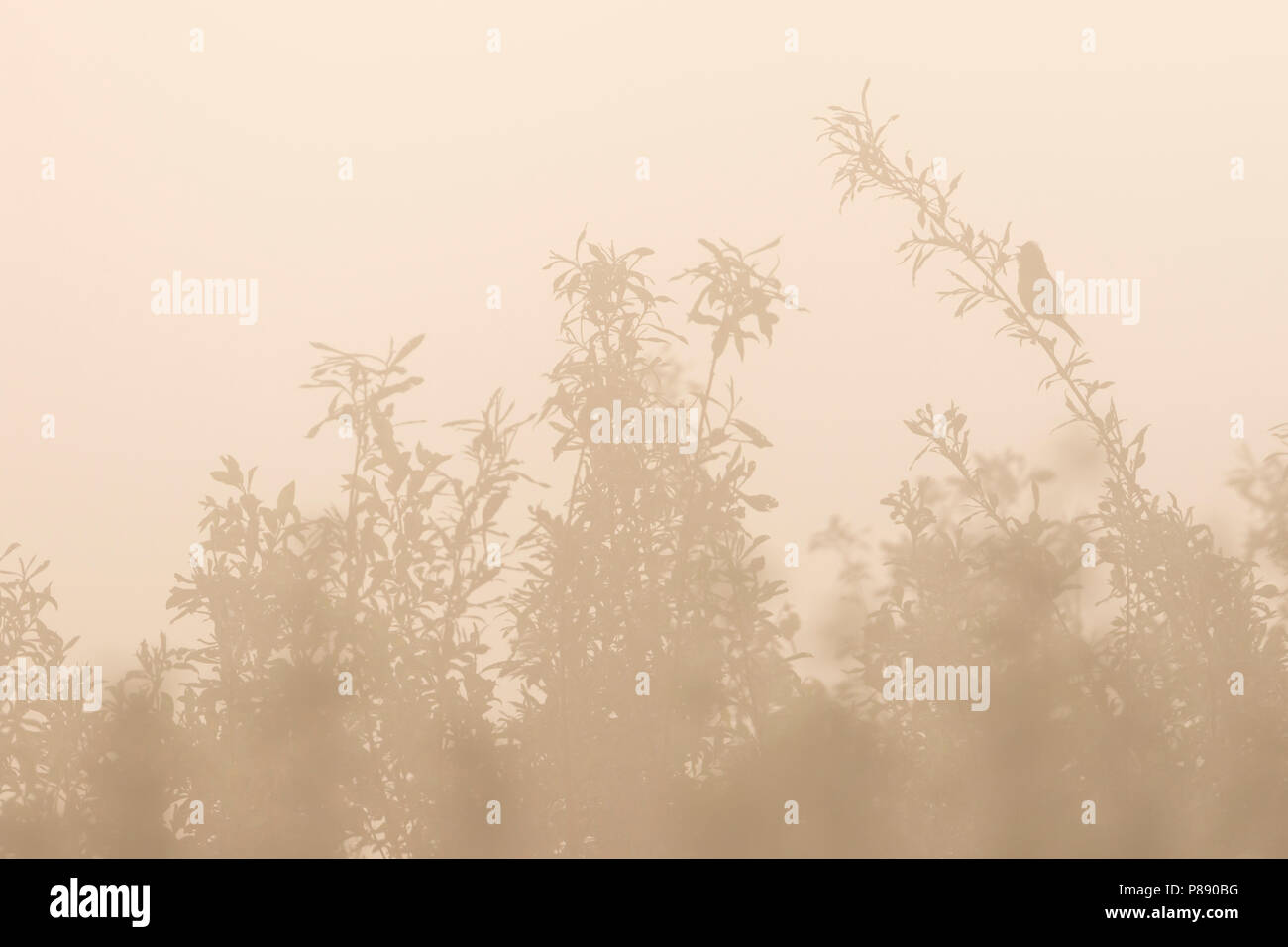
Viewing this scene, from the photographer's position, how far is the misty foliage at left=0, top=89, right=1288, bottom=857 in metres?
3.58

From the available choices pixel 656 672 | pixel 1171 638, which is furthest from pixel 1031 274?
pixel 656 672

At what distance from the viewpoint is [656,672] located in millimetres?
3654

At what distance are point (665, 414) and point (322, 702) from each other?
54.4 inches

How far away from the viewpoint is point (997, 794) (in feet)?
11.7

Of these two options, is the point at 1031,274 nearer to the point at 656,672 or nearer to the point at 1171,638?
the point at 1171,638

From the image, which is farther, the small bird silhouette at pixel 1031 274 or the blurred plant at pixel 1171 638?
the small bird silhouette at pixel 1031 274

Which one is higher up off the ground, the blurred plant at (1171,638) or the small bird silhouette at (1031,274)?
the small bird silhouette at (1031,274)

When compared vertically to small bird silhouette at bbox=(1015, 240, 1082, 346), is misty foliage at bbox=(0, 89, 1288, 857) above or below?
below

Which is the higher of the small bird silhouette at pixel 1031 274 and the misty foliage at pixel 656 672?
the small bird silhouette at pixel 1031 274

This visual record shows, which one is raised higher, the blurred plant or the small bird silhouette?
the small bird silhouette

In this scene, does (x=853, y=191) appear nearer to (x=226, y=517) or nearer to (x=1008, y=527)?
(x=1008, y=527)

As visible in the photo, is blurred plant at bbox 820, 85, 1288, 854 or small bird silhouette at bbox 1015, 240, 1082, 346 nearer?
blurred plant at bbox 820, 85, 1288, 854

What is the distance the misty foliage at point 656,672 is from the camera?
3578 mm
